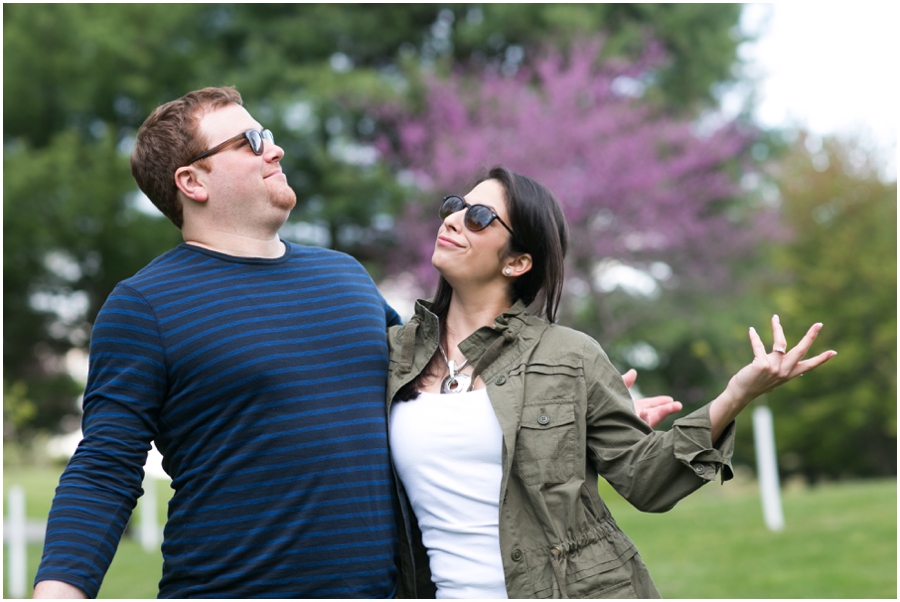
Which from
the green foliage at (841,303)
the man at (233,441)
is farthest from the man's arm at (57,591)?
the green foliage at (841,303)

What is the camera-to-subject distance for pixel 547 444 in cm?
224

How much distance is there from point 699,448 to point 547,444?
0.35 meters

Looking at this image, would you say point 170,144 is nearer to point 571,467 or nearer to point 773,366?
point 571,467

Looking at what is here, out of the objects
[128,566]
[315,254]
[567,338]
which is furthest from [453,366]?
[128,566]

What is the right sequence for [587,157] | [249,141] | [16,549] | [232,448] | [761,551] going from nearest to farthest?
[232,448] → [249,141] → [761,551] → [16,549] → [587,157]

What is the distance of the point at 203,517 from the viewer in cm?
223

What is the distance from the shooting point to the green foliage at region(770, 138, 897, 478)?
1370 cm

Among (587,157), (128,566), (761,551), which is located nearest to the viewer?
(761,551)

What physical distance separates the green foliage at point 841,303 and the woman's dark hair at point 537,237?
39.0 feet

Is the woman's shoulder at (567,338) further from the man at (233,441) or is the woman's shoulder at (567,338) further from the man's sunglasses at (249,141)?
the man's sunglasses at (249,141)

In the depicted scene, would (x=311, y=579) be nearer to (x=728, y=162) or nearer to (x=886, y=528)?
(x=886, y=528)

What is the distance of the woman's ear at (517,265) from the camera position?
2.55 meters

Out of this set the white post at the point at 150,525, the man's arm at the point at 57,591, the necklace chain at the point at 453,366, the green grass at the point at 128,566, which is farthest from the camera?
→ the white post at the point at 150,525

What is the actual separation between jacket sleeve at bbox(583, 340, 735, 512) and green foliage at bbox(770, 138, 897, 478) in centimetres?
1205
